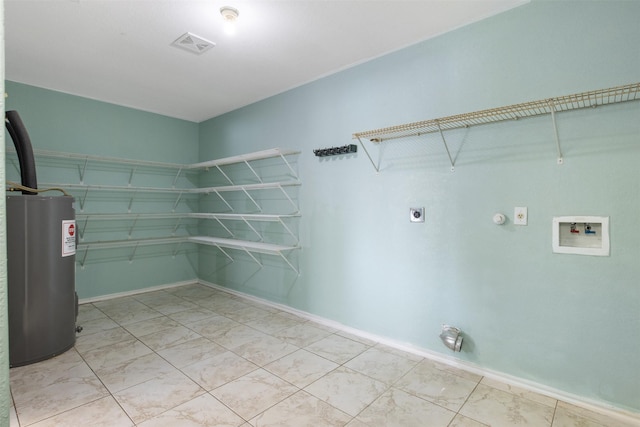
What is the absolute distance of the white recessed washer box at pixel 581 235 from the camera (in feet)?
5.75

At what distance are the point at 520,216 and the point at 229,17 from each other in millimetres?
2305

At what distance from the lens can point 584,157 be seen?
180 centimetres

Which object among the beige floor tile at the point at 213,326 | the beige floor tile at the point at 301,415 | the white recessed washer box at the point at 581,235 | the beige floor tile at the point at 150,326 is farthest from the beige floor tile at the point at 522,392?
the beige floor tile at the point at 150,326

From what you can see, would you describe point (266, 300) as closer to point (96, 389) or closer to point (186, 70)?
point (96, 389)

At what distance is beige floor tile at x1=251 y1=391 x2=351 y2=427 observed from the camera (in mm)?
1667

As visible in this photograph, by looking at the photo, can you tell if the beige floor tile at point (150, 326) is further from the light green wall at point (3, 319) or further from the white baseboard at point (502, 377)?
the light green wall at point (3, 319)

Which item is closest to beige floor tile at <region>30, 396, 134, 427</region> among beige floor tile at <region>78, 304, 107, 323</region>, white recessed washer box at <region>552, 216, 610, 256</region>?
beige floor tile at <region>78, 304, 107, 323</region>

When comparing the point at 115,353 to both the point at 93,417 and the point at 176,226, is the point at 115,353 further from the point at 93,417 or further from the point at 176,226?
the point at 176,226

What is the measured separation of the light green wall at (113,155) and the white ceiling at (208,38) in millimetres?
285

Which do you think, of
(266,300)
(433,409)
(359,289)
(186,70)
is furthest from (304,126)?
(433,409)

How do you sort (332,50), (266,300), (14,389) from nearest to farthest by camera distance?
(14,389)
(332,50)
(266,300)

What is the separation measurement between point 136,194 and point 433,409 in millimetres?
4094

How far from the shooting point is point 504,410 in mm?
1773

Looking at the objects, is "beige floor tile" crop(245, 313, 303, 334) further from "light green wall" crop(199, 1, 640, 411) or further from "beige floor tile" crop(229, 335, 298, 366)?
"light green wall" crop(199, 1, 640, 411)
